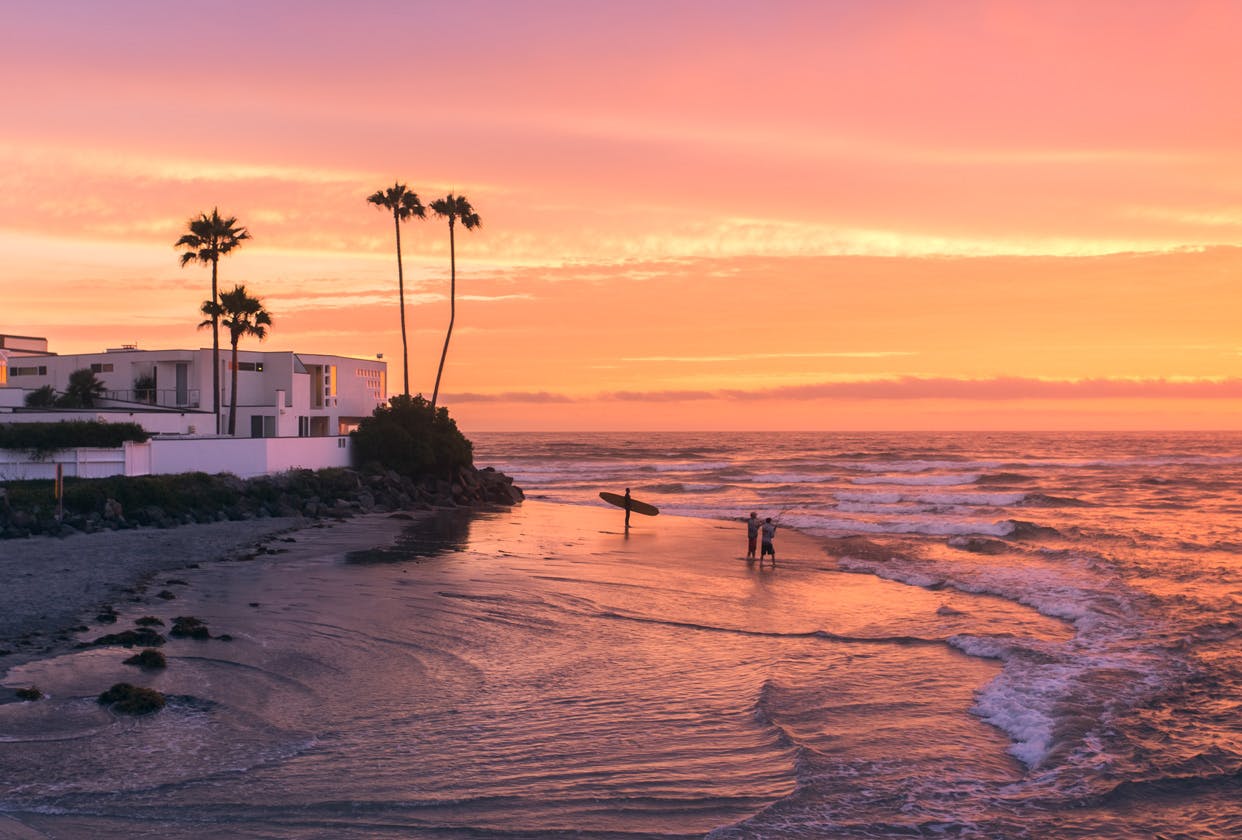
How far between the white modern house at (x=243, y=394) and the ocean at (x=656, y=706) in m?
16.9

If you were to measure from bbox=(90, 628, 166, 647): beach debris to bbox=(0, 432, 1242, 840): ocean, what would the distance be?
0.45 meters

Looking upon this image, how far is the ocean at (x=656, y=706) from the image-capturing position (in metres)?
Answer: 9.66

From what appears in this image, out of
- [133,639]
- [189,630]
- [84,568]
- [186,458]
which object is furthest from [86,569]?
[186,458]

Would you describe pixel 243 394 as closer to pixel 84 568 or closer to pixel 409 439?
pixel 409 439

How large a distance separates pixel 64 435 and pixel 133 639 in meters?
21.2

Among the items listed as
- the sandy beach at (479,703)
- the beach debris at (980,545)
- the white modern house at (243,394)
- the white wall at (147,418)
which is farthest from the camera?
the white modern house at (243,394)

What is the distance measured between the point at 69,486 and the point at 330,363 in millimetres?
25710

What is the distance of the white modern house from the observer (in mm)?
43000

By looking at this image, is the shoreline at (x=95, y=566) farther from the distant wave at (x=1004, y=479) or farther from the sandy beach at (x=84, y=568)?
the distant wave at (x=1004, y=479)

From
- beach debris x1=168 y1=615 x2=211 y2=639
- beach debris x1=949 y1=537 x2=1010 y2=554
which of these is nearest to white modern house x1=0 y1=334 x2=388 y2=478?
beach debris x1=168 y1=615 x2=211 y2=639

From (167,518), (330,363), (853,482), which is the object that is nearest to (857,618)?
(167,518)

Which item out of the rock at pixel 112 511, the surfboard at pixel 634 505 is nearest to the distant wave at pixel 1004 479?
the surfboard at pixel 634 505

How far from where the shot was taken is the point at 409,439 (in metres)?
50.4

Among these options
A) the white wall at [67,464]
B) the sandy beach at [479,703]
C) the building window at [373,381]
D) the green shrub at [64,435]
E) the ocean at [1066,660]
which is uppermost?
the building window at [373,381]
